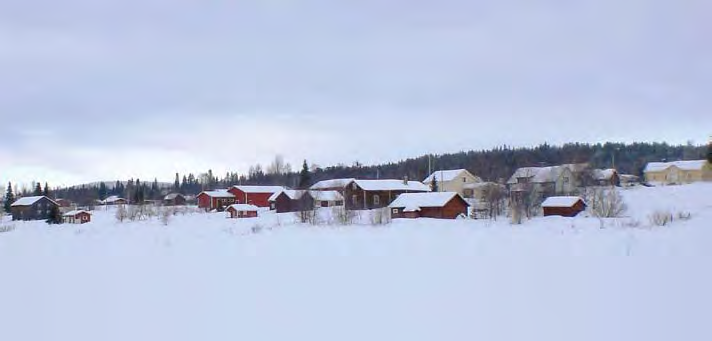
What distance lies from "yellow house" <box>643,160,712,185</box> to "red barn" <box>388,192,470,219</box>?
1603 inches

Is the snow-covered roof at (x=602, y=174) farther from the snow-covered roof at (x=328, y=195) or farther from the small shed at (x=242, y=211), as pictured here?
the small shed at (x=242, y=211)

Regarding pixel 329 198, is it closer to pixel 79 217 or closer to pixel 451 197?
pixel 451 197

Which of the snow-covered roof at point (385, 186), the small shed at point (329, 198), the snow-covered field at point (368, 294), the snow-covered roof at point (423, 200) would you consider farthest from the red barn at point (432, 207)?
the snow-covered field at point (368, 294)

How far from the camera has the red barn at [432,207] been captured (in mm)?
41094

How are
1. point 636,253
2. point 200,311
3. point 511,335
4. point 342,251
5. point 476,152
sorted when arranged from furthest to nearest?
point 476,152
point 342,251
point 636,253
point 200,311
point 511,335

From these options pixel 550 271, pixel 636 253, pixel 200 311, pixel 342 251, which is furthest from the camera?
pixel 342 251

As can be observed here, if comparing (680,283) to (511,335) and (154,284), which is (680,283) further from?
(154,284)

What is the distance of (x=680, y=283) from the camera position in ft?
30.2

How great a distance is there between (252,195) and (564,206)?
3767 cm

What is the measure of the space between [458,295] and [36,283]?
8.32 metres

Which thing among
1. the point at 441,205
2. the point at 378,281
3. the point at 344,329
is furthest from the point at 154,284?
the point at 441,205

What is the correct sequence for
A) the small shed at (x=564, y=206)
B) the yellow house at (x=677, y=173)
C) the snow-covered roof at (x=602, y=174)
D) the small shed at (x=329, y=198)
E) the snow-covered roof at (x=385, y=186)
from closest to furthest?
the small shed at (x=564, y=206) < the small shed at (x=329, y=198) < the snow-covered roof at (x=385, y=186) < the snow-covered roof at (x=602, y=174) < the yellow house at (x=677, y=173)

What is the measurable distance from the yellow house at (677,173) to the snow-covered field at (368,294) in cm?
6191

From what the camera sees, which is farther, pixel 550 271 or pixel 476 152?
pixel 476 152
